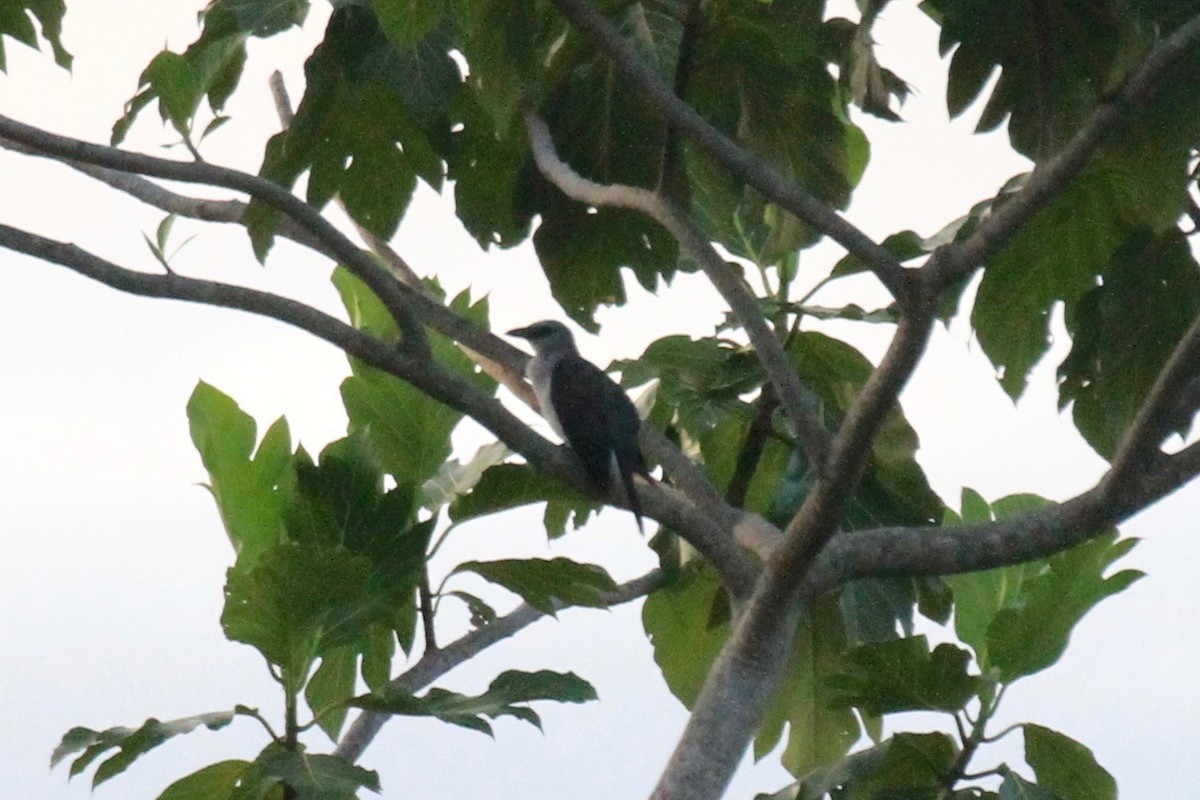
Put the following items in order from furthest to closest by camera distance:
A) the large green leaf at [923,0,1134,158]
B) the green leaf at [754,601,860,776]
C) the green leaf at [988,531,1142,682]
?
the green leaf at [754,601,860,776] < the green leaf at [988,531,1142,682] < the large green leaf at [923,0,1134,158]

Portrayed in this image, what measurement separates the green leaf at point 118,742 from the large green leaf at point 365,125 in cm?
112

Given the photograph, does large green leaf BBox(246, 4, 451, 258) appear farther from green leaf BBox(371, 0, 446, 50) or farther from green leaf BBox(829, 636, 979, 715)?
green leaf BBox(829, 636, 979, 715)

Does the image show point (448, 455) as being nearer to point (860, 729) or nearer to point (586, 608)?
point (586, 608)

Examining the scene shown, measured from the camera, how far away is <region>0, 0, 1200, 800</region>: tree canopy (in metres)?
2.79

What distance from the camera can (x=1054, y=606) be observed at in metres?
3.24

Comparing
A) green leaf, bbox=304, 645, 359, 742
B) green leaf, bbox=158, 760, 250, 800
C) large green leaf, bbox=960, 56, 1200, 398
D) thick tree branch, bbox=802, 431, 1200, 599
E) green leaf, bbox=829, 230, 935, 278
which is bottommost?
green leaf, bbox=158, 760, 250, 800

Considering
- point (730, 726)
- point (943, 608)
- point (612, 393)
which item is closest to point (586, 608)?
point (730, 726)

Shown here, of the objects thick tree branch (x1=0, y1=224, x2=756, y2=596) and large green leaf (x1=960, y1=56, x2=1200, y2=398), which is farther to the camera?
large green leaf (x1=960, y1=56, x2=1200, y2=398)

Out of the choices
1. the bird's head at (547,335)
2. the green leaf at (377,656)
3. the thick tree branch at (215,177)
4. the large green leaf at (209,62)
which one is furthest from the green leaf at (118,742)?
the bird's head at (547,335)

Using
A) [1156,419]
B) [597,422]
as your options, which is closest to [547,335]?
[597,422]

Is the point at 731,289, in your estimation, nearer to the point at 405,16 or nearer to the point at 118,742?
the point at 405,16

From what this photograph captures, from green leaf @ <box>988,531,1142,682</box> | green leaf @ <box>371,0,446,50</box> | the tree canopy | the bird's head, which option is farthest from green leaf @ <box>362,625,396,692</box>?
the bird's head

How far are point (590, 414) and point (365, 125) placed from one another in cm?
160

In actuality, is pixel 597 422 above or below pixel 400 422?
above
